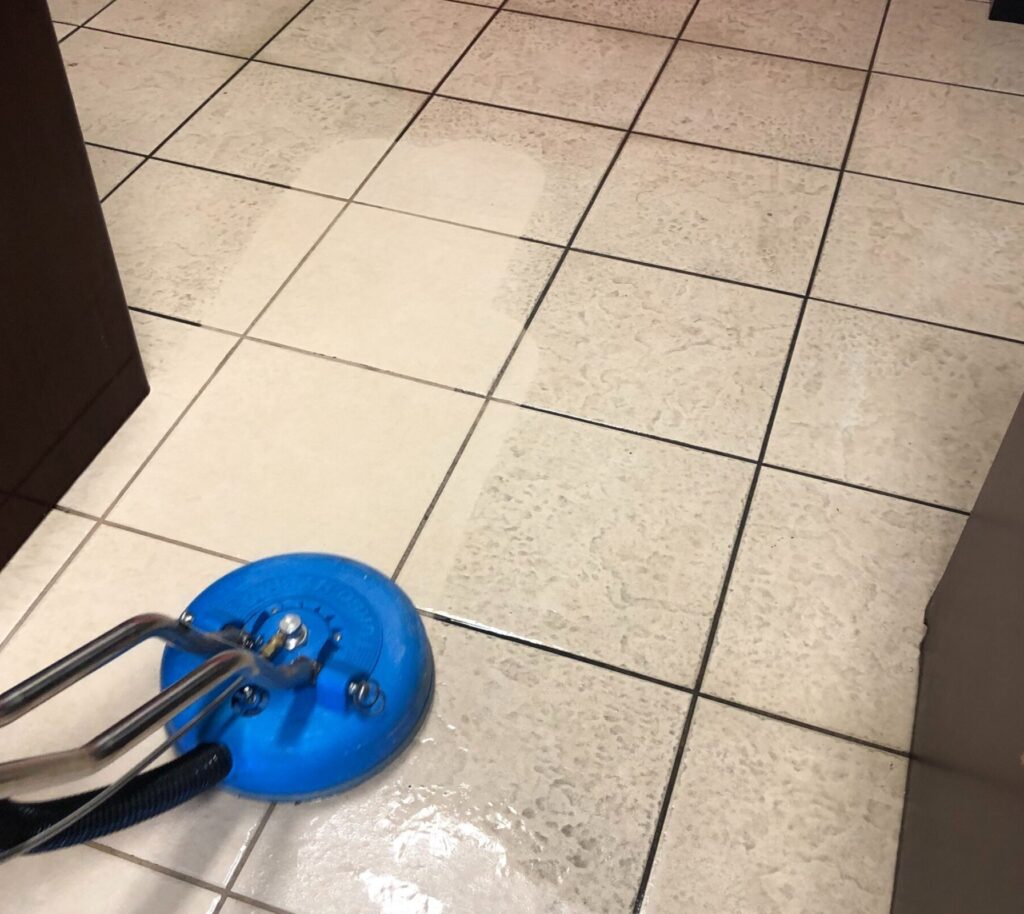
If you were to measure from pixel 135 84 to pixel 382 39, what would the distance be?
0.46 metres

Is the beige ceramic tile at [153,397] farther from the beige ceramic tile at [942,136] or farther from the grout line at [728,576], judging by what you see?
the beige ceramic tile at [942,136]

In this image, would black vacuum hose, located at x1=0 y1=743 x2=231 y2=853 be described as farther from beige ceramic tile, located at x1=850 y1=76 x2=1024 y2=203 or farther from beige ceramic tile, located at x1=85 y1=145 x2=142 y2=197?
beige ceramic tile, located at x1=850 y1=76 x2=1024 y2=203

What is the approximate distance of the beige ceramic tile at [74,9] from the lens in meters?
2.01

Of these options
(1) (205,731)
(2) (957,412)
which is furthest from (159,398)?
(2) (957,412)

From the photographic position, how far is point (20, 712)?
2.10ft

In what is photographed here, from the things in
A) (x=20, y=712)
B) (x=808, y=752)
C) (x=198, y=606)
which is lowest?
(x=808, y=752)

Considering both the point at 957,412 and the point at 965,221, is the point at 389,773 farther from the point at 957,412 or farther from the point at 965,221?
the point at 965,221

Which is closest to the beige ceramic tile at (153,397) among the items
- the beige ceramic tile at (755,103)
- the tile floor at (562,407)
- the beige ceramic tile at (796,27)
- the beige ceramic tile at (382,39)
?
the tile floor at (562,407)

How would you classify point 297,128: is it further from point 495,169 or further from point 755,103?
point 755,103

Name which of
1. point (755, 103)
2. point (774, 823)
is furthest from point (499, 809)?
point (755, 103)

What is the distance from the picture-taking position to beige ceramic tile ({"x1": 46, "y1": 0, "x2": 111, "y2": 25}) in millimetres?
2014

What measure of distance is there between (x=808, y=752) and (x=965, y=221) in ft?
3.18

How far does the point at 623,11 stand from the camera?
6.73 ft

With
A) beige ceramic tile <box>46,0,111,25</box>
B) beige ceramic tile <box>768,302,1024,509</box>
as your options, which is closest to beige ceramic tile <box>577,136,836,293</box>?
beige ceramic tile <box>768,302,1024,509</box>
